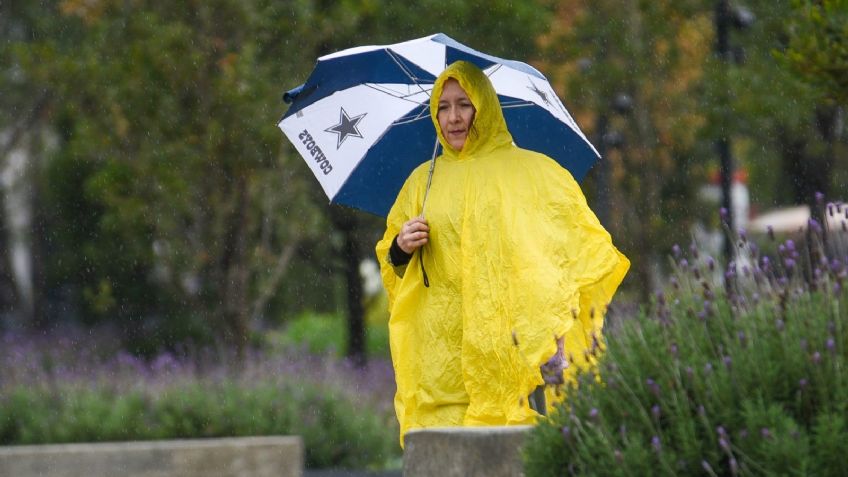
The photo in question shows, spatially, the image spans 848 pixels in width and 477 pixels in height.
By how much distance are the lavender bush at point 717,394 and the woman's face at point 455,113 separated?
1977mm

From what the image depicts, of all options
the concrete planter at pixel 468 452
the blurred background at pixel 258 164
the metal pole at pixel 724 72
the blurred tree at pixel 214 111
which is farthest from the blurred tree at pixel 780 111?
the concrete planter at pixel 468 452

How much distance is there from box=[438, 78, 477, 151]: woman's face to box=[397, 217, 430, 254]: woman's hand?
38 centimetres

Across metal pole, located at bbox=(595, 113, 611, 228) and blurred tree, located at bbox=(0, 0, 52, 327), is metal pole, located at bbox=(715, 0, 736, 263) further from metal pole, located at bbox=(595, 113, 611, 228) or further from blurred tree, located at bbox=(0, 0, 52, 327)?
blurred tree, located at bbox=(0, 0, 52, 327)

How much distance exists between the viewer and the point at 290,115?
773 cm

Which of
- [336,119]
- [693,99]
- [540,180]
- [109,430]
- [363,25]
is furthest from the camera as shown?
[693,99]

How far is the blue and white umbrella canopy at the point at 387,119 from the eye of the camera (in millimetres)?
7246

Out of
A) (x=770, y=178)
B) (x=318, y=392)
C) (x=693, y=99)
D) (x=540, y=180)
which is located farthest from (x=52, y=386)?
(x=770, y=178)

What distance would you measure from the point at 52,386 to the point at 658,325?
896cm

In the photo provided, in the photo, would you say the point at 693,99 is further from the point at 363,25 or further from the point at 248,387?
the point at 248,387

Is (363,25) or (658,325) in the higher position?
(363,25)

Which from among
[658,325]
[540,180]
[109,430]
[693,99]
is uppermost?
[693,99]

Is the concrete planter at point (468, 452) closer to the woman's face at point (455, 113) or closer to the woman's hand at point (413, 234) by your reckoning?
the woman's hand at point (413, 234)

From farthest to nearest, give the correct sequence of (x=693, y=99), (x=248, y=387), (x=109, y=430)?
(x=693, y=99), (x=248, y=387), (x=109, y=430)

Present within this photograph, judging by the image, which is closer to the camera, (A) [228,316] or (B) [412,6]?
(A) [228,316]
